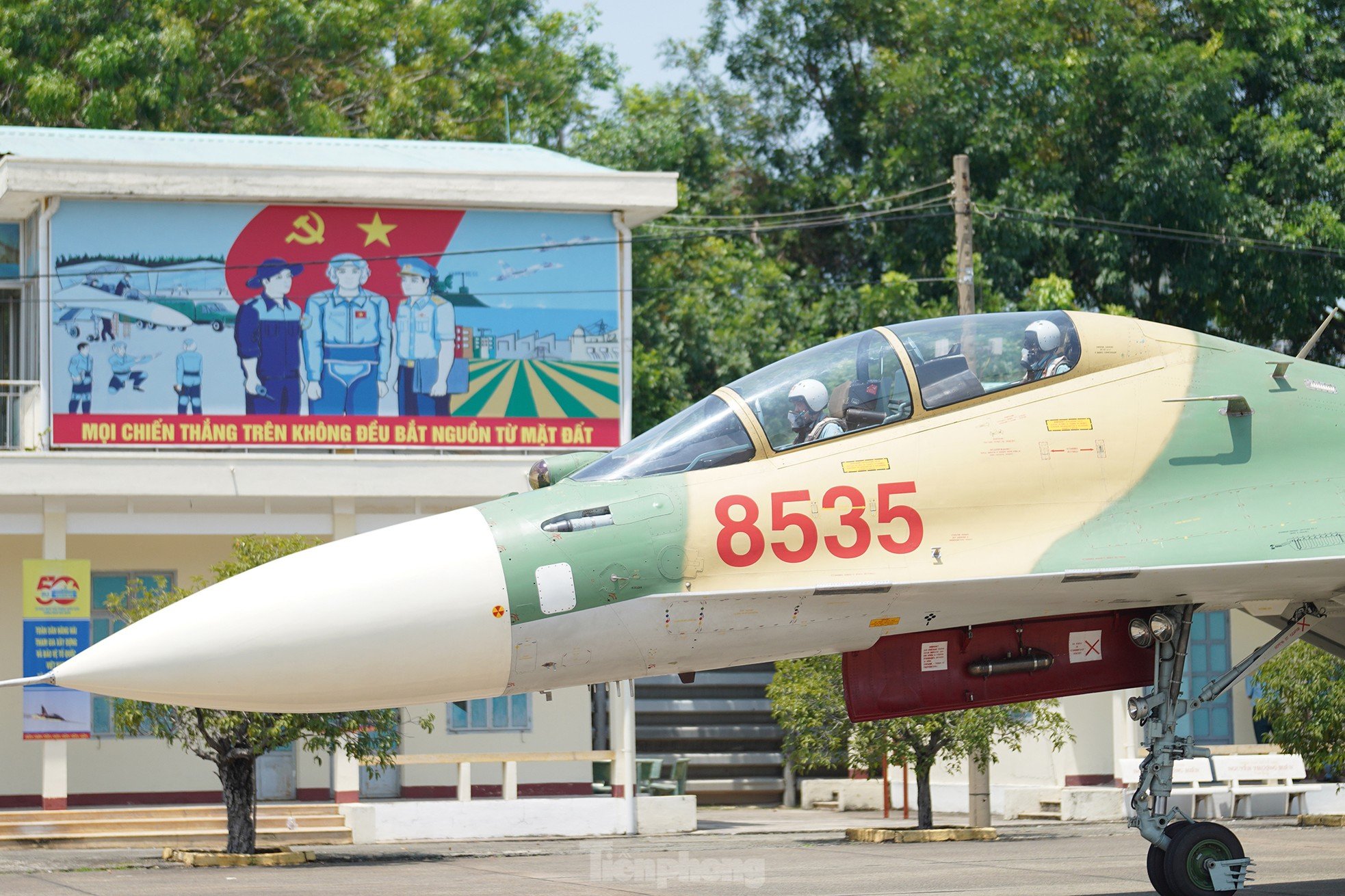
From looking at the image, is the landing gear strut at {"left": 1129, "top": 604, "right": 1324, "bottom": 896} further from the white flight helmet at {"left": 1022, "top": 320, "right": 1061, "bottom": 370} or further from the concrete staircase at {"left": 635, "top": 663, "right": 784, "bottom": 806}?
the concrete staircase at {"left": 635, "top": 663, "right": 784, "bottom": 806}

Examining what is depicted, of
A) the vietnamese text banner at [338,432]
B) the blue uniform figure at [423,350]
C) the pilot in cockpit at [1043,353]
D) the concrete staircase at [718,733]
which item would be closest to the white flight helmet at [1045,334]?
the pilot in cockpit at [1043,353]

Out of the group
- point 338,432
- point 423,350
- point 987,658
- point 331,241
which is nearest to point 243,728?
point 338,432

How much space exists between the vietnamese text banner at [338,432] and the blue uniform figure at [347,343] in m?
0.25

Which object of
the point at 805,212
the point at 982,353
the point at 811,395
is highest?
the point at 805,212

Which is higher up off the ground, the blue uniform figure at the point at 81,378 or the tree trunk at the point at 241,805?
the blue uniform figure at the point at 81,378

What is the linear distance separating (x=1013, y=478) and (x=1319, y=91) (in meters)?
26.9

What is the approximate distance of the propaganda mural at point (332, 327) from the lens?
67.5ft

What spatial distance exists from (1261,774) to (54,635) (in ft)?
49.7

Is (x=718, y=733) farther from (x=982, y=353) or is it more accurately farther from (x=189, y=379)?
(x=982, y=353)

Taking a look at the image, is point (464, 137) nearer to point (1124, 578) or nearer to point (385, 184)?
point (385, 184)

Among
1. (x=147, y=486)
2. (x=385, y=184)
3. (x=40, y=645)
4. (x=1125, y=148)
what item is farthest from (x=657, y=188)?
(x=1125, y=148)

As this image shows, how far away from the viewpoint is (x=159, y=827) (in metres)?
19.9

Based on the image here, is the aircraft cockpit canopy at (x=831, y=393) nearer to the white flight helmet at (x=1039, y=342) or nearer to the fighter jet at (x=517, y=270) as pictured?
the white flight helmet at (x=1039, y=342)

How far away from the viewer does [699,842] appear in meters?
18.9
